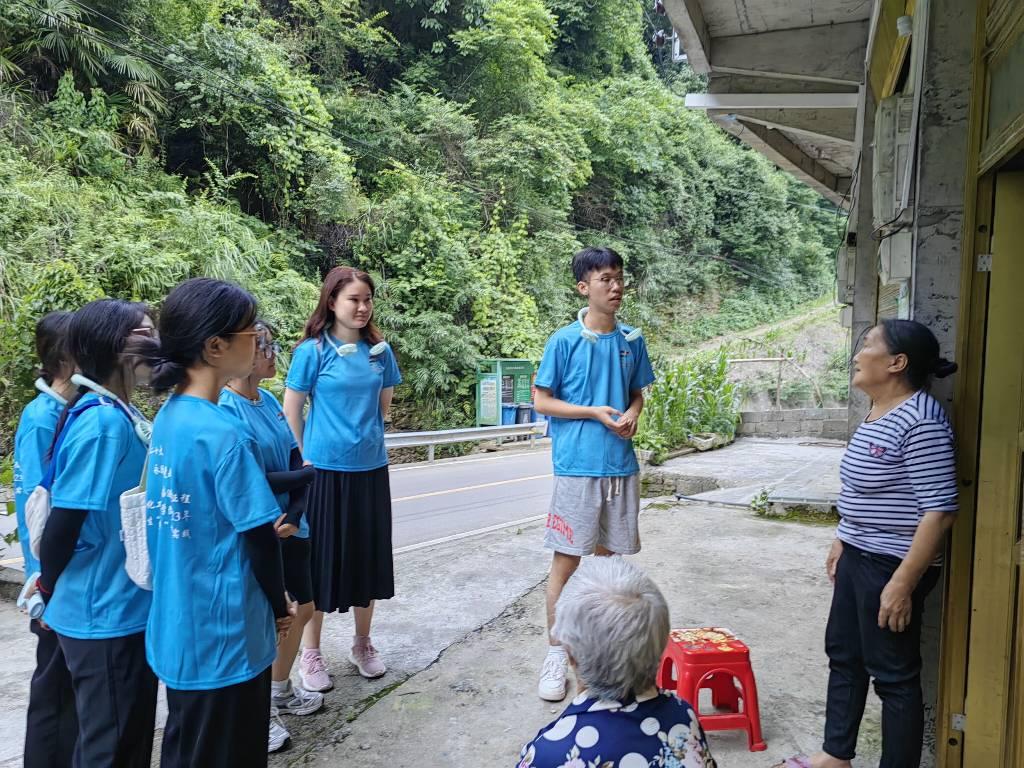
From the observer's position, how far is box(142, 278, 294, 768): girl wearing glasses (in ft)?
5.64

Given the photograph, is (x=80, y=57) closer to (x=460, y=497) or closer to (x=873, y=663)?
(x=460, y=497)

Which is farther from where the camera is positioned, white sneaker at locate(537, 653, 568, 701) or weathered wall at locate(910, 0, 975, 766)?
white sneaker at locate(537, 653, 568, 701)

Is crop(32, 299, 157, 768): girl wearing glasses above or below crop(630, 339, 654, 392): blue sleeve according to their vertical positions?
below

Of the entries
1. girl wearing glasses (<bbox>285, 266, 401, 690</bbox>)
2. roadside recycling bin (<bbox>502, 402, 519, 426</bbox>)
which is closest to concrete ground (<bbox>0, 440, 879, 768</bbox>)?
girl wearing glasses (<bbox>285, 266, 401, 690</bbox>)

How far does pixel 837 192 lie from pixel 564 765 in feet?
32.7

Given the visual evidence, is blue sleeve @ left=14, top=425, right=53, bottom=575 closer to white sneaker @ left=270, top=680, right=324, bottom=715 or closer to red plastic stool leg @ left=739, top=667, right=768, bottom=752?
white sneaker @ left=270, top=680, right=324, bottom=715

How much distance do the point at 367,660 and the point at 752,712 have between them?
156cm

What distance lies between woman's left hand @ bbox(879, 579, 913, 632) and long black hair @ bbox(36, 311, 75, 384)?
2.48m

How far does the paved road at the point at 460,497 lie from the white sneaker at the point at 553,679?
8.79 ft

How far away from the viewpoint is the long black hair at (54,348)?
7.29 feet

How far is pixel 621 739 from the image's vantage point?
53.7 inches

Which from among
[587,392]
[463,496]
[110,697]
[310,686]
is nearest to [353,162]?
Answer: [463,496]

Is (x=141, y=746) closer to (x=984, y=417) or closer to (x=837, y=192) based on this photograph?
(x=984, y=417)

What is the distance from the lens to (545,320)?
19.3 meters
